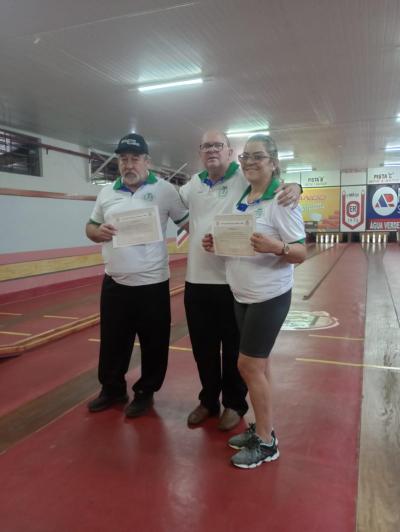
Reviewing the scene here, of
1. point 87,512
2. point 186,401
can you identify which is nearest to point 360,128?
point 186,401

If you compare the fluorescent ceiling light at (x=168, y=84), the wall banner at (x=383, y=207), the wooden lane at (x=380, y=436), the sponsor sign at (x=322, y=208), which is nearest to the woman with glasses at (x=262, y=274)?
the wooden lane at (x=380, y=436)

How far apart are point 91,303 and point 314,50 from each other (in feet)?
16.1

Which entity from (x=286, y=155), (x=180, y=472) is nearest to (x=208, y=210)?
(x=180, y=472)

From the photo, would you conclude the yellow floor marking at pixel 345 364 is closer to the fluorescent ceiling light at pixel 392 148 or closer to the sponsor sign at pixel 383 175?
the fluorescent ceiling light at pixel 392 148

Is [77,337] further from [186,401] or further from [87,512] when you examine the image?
[87,512]

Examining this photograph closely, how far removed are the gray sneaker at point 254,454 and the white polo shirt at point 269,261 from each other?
29.8 inches

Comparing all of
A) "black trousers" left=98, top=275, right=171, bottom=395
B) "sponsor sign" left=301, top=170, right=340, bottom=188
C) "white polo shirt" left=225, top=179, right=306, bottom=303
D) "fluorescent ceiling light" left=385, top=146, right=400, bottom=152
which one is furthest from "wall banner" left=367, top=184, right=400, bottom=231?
"white polo shirt" left=225, top=179, right=306, bottom=303

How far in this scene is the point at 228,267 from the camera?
2217mm

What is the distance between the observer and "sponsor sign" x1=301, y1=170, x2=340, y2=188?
22062 mm

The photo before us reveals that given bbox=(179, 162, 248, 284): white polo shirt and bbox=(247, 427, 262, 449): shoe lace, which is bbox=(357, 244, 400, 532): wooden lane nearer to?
bbox=(247, 427, 262, 449): shoe lace

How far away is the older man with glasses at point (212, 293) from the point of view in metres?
2.38

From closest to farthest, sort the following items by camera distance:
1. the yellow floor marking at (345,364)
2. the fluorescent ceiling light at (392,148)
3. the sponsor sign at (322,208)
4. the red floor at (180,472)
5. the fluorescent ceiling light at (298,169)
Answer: the red floor at (180,472) → the yellow floor marking at (345,364) → the fluorescent ceiling light at (392,148) → the fluorescent ceiling light at (298,169) → the sponsor sign at (322,208)

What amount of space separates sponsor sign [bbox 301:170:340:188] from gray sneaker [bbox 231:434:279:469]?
21138mm

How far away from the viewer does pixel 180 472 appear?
2131 mm
